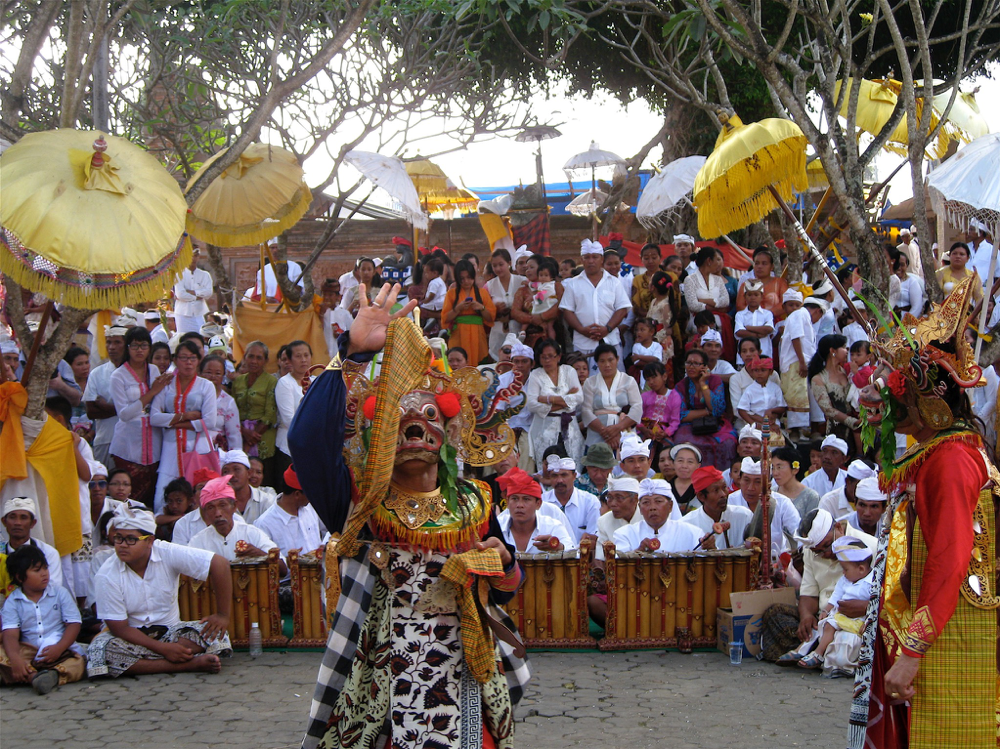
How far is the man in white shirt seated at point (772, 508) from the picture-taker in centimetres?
784

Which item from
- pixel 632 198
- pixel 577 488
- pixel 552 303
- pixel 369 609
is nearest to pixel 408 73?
pixel 552 303

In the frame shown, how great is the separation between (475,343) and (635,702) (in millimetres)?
5325

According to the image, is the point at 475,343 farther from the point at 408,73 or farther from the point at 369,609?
the point at 369,609

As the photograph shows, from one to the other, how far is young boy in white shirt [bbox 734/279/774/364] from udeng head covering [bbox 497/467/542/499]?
12.3ft

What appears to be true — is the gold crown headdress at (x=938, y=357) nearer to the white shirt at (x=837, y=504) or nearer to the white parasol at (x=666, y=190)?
the white shirt at (x=837, y=504)

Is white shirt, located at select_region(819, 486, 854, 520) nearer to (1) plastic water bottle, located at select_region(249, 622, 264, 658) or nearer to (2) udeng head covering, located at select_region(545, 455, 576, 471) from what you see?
(2) udeng head covering, located at select_region(545, 455, 576, 471)

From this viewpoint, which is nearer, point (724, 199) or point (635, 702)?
point (635, 702)

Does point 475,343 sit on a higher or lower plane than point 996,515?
higher

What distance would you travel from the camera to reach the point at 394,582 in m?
3.50

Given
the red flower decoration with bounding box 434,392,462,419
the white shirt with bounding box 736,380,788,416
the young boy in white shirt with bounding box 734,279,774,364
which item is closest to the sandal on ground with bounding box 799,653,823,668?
the white shirt with bounding box 736,380,788,416

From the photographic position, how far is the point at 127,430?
29.3 feet

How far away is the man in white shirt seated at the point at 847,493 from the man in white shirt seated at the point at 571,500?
1.76 m

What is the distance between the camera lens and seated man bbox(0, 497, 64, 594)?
22.1ft

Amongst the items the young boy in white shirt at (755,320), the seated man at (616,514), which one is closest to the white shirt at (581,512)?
the seated man at (616,514)
